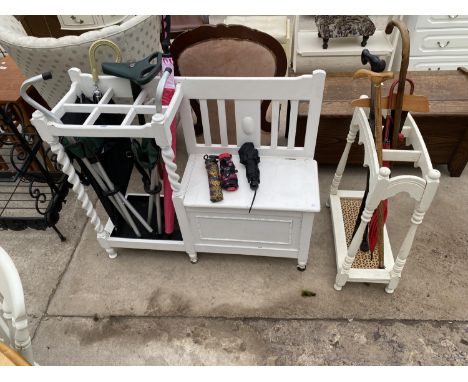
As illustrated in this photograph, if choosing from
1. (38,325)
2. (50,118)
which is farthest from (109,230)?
(50,118)

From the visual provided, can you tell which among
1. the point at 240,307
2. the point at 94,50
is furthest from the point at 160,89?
the point at 240,307

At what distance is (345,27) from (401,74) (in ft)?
5.92

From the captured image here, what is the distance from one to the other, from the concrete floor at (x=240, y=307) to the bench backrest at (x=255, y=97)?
673 millimetres

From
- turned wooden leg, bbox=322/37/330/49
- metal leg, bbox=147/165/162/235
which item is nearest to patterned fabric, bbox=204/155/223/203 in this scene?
metal leg, bbox=147/165/162/235

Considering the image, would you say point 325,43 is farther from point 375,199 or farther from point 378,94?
point 375,199

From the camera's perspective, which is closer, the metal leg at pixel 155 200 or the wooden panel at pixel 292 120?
the wooden panel at pixel 292 120

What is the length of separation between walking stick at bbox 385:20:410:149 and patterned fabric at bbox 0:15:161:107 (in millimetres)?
1257

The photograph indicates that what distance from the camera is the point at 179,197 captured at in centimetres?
159

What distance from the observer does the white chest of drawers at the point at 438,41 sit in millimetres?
2605

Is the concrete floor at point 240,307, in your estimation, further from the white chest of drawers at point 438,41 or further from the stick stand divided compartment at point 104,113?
the white chest of drawers at point 438,41

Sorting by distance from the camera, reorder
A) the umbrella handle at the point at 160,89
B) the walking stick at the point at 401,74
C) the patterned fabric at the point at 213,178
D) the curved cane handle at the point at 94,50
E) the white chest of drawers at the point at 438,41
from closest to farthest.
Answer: the walking stick at the point at 401,74
the umbrella handle at the point at 160,89
the curved cane handle at the point at 94,50
the patterned fabric at the point at 213,178
the white chest of drawers at the point at 438,41

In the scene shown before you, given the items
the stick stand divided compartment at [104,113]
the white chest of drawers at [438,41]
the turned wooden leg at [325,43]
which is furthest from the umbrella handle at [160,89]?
the white chest of drawers at [438,41]

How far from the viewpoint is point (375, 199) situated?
4.39ft

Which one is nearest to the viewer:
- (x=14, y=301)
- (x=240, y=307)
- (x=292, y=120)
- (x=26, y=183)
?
(x=14, y=301)
